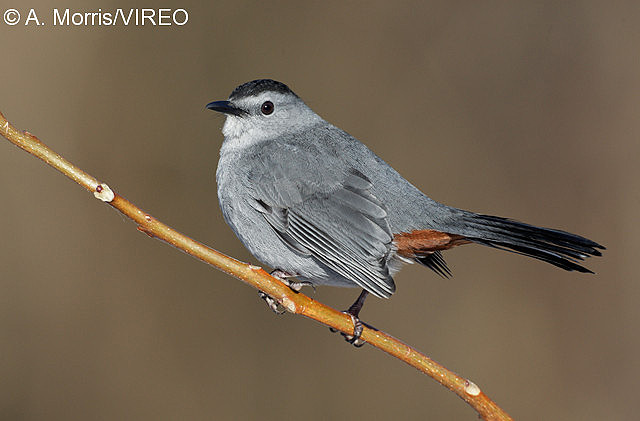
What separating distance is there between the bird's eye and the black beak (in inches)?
3.6

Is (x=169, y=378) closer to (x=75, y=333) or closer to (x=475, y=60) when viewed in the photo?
(x=75, y=333)

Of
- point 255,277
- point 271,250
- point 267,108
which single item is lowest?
point 255,277

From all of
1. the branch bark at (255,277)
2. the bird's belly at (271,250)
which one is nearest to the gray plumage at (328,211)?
the bird's belly at (271,250)

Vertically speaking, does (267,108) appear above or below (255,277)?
above

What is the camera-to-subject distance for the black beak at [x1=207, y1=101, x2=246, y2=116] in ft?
8.27

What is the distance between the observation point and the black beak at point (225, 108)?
252 centimetres

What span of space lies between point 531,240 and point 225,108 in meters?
1.27

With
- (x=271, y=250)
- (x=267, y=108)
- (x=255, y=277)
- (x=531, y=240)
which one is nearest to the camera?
(x=255, y=277)

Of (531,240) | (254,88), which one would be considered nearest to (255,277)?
(531,240)

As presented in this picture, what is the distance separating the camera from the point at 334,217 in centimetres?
241

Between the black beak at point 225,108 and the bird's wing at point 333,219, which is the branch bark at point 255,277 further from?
the black beak at point 225,108

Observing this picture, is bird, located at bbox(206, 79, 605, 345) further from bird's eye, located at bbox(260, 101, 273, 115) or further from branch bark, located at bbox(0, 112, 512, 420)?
branch bark, located at bbox(0, 112, 512, 420)

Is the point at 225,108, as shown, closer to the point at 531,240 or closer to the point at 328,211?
the point at 328,211

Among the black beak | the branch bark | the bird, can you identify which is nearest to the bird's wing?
the bird
